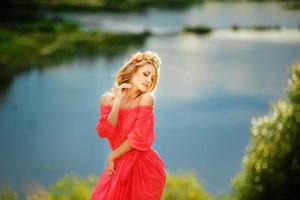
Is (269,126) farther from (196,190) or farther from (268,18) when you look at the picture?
(268,18)

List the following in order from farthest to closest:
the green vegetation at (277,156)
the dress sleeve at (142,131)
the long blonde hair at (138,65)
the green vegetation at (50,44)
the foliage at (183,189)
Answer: the green vegetation at (50,44), the foliage at (183,189), the green vegetation at (277,156), the long blonde hair at (138,65), the dress sleeve at (142,131)

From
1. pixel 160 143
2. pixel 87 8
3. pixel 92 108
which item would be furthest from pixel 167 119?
pixel 87 8

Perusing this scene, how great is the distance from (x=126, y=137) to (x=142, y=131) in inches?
5.0

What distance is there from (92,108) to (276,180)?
1193 cm

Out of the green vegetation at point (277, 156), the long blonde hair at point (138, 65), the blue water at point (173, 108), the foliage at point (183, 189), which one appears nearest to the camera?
the long blonde hair at point (138, 65)

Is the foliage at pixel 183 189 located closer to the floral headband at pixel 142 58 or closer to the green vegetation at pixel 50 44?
the floral headband at pixel 142 58

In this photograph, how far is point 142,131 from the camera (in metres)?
2.88

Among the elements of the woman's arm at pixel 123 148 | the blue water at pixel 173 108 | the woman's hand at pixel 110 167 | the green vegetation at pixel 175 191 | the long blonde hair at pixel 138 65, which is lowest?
the woman's hand at pixel 110 167

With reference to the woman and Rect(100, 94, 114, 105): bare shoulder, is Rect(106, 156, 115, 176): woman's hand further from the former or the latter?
Rect(100, 94, 114, 105): bare shoulder

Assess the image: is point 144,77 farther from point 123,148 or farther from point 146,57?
point 123,148

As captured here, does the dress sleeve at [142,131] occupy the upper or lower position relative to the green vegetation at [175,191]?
lower

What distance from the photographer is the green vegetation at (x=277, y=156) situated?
8242 mm

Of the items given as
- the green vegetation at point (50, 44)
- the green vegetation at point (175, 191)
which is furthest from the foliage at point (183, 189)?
the green vegetation at point (50, 44)

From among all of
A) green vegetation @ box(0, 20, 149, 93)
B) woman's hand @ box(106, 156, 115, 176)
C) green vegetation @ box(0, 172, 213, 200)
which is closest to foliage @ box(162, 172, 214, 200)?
green vegetation @ box(0, 172, 213, 200)
